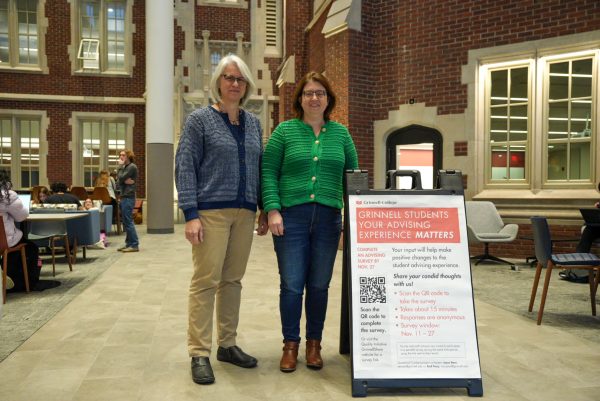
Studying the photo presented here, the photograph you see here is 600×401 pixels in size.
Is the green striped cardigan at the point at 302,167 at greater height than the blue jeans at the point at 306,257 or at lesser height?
greater

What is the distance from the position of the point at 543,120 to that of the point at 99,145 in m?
11.8

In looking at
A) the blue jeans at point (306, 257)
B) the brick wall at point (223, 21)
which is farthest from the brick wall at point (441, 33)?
the brick wall at point (223, 21)

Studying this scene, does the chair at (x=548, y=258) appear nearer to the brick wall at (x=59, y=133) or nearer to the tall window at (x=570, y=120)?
the tall window at (x=570, y=120)

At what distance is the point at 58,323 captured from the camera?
4059 millimetres

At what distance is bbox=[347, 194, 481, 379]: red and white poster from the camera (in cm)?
261

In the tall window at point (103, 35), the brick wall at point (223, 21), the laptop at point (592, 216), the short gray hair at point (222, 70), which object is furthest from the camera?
the brick wall at point (223, 21)

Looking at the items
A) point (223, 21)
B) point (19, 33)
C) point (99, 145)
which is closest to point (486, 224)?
point (223, 21)

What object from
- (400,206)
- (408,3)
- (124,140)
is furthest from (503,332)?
(124,140)

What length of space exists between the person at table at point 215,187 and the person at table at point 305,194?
0.45ft

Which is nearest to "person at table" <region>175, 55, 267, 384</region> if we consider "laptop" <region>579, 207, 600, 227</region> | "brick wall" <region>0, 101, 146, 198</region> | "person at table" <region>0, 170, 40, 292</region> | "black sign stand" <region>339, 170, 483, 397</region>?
"black sign stand" <region>339, 170, 483, 397</region>

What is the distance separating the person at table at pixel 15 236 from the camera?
4.92m

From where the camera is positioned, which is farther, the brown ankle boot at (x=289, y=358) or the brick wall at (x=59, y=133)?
the brick wall at (x=59, y=133)

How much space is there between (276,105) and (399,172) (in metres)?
12.8

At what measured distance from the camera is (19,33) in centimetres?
1473
